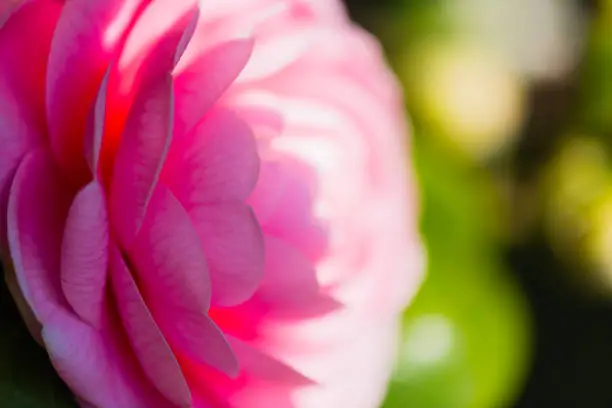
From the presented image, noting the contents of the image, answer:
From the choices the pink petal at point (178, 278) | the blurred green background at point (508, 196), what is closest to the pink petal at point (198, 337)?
the pink petal at point (178, 278)

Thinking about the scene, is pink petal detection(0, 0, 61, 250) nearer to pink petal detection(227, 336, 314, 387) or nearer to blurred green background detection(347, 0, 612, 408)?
pink petal detection(227, 336, 314, 387)

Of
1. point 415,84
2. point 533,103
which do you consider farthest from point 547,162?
point 415,84

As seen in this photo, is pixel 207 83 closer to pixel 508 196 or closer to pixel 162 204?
pixel 162 204

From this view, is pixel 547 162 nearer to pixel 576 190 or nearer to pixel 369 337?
pixel 576 190

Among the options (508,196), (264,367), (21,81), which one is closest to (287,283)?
(264,367)

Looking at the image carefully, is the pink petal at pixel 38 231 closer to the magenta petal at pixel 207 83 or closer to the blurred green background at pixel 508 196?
the magenta petal at pixel 207 83
